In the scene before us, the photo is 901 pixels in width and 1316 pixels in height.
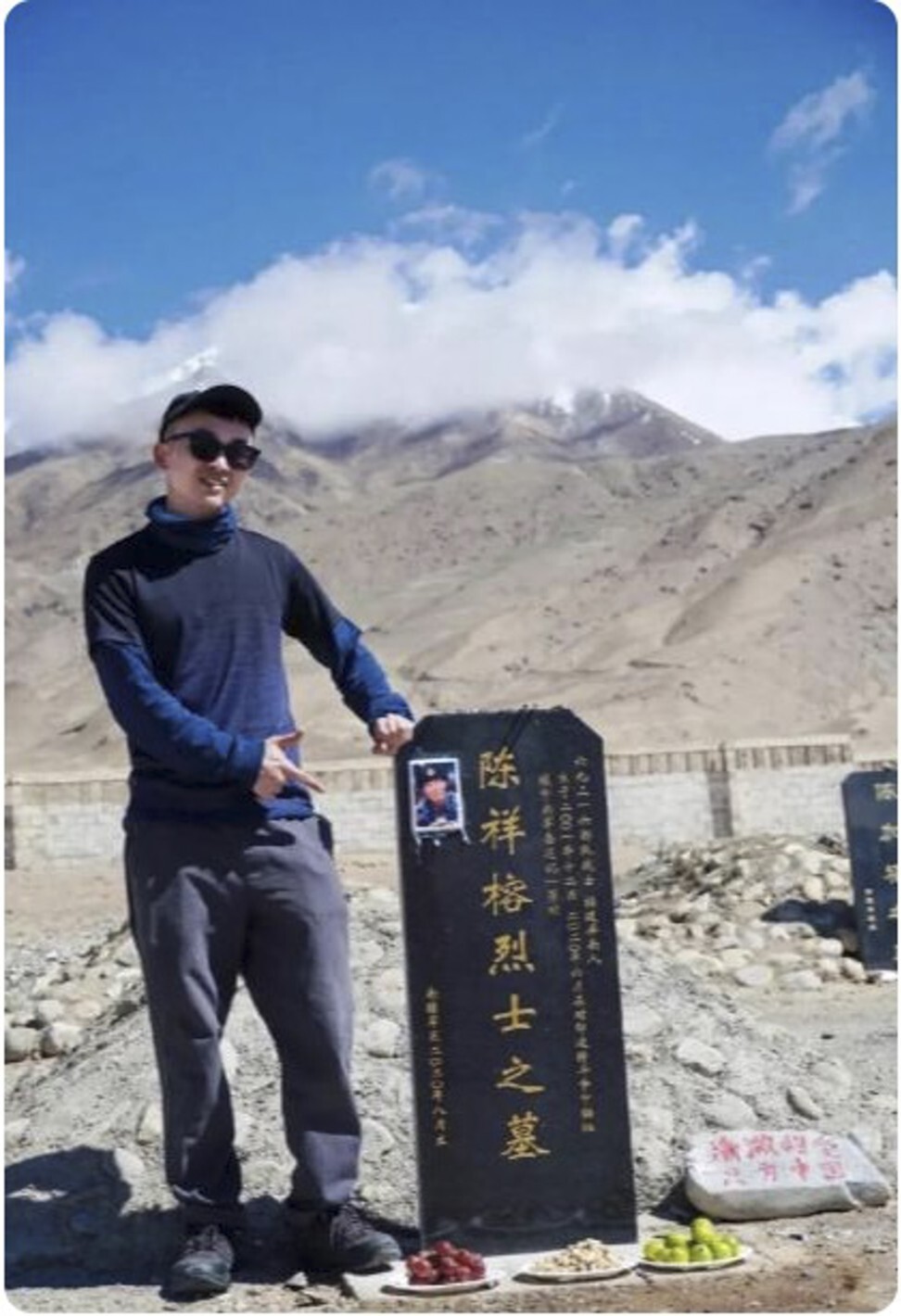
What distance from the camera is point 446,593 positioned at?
183ft

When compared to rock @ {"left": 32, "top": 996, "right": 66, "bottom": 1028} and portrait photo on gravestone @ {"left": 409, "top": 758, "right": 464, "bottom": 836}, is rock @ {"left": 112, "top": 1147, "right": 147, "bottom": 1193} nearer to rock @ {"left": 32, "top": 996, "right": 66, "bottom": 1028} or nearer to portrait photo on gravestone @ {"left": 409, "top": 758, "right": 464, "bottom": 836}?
portrait photo on gravestone @ {"left": 409, "top": 758, "right": 464, "bottom": 836}

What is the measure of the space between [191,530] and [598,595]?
4564 cm

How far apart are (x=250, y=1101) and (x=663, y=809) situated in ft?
57.4

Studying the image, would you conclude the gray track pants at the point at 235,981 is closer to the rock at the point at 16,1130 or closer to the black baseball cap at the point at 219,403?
the black baseball cap at the point at 219,403

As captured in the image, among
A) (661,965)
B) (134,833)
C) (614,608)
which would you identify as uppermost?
(614,608)

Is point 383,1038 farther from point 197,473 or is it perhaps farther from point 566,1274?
point 197,473

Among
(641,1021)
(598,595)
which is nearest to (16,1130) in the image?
(641,1021)

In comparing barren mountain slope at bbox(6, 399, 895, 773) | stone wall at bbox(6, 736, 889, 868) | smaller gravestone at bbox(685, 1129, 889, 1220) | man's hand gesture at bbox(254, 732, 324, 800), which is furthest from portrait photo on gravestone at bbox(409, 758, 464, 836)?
barren mountain slope at bbox(6, 399, 895, 773)

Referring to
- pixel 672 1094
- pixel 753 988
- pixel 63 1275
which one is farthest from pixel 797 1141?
pixel 753 988

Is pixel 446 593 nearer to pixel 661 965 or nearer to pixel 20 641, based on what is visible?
pixel 20 641

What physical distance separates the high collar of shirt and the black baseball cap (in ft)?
0.73

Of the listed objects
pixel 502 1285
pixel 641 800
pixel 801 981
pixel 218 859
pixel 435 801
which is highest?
pixel 435 801

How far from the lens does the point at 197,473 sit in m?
4.12

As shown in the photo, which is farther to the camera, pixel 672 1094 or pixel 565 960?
pixel 672 1094
